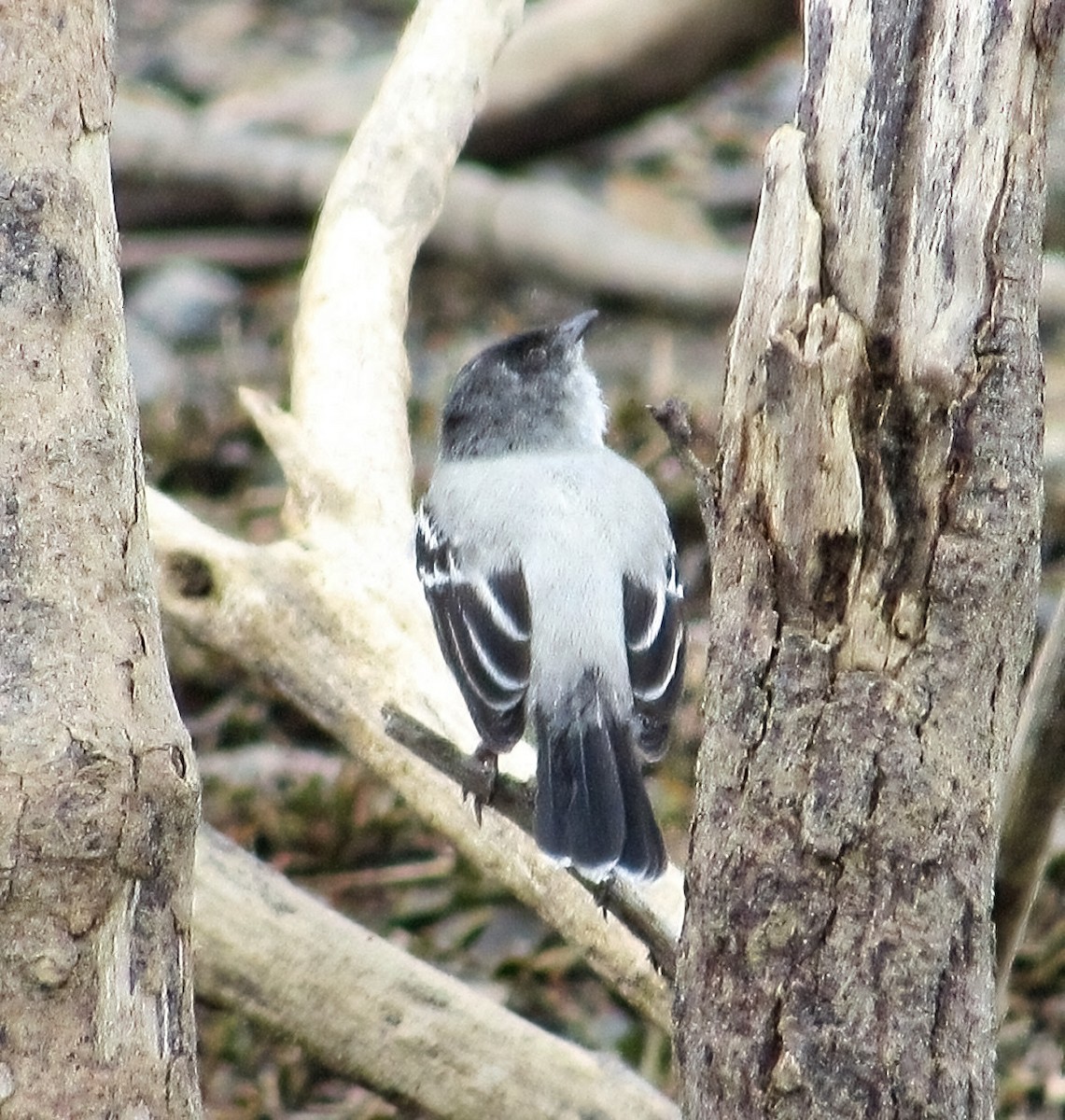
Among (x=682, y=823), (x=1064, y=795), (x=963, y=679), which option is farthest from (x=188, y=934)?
(x=682, y=823)

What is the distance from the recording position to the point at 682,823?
218 inches

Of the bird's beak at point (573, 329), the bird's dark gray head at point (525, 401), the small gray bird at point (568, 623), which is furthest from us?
the bird's beak at point (573, 329)

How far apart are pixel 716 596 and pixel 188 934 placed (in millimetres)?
837

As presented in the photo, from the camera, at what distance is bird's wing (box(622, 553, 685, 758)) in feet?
11.8

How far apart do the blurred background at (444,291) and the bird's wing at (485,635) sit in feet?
4.96

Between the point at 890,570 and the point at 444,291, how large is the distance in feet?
23.7

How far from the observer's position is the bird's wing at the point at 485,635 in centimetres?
360

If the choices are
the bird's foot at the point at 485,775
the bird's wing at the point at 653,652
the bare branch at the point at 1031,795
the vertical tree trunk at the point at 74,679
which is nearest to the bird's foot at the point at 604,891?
the bird's foot at the point at 485,775

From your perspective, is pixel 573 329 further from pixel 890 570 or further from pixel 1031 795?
pixel 890 570

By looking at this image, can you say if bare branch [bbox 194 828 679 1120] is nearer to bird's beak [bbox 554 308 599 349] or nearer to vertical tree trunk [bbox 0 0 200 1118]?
vertical tree trunk [bbox 0 0 200 1118]

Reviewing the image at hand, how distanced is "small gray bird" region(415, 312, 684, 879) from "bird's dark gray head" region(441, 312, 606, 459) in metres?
0.06

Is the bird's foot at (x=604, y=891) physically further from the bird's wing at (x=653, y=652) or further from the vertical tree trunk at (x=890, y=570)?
the vertical tree trunk at (x=890, y=570)

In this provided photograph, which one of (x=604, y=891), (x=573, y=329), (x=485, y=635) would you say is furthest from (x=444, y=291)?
(x=604, y=891)

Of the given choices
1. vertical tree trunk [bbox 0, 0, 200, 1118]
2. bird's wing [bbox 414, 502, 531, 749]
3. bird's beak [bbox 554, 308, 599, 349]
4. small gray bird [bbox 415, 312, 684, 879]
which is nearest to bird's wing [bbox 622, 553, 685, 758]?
small gray bird [bbox 415, 312, 684, 879]
